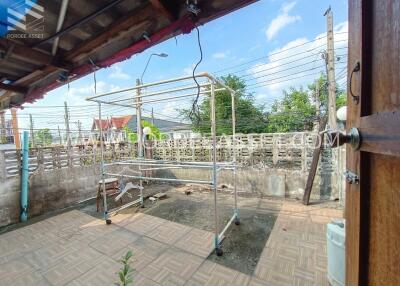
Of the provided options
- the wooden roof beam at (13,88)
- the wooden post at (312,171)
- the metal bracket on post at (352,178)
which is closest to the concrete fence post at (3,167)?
the wooden roof beam at (13,88)

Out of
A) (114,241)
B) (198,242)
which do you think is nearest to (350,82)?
(198,242)

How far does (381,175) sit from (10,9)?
251 centimetres

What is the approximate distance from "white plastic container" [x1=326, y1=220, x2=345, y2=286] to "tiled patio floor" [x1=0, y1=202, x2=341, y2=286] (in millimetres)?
343

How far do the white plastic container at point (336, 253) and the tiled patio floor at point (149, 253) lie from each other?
0.34 meters

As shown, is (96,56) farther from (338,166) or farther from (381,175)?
(338,166)

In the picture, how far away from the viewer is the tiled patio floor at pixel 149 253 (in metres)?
2.21

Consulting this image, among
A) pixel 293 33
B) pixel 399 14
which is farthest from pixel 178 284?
pixel 293 33

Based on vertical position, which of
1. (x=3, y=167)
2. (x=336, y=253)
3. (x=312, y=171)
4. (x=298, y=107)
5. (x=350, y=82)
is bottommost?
(x=336, y=253)

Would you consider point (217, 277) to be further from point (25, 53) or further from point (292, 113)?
point (292, 113)

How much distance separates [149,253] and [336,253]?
220cm

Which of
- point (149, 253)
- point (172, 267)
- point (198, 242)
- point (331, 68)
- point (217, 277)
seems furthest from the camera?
point (331, 68)

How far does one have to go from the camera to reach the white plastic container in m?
1.72

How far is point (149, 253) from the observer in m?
2.70

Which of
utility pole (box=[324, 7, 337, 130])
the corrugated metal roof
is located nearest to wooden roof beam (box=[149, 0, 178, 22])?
the corrugated metal roof
